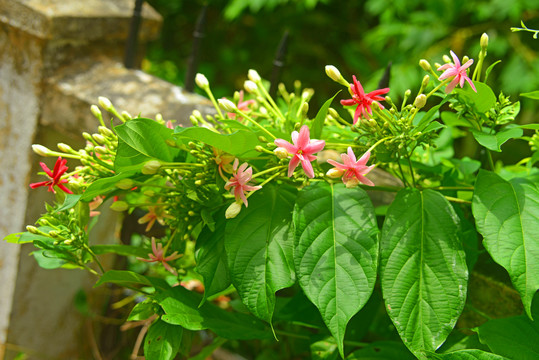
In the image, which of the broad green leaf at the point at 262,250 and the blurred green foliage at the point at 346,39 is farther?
the blurred green foliage at the point at 346,39

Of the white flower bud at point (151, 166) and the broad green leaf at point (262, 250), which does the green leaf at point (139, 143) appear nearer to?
the white flower bud at point (151, 166)

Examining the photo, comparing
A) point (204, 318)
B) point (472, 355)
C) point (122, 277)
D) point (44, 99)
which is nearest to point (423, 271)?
point (472, 355)

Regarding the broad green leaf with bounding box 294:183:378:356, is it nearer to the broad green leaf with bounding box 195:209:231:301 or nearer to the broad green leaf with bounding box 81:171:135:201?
the broad green leaf with bounding box 195:209:231:301

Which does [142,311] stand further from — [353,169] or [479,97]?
[479,97]

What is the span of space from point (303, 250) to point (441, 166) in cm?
36

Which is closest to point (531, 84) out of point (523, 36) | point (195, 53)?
point (523, 36)

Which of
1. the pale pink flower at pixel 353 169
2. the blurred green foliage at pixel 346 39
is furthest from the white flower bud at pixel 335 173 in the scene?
the blurred green foliage at pixel 346 39

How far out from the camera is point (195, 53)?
144 cm

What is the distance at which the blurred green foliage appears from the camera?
268 centimetres

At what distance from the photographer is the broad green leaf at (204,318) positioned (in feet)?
2.45

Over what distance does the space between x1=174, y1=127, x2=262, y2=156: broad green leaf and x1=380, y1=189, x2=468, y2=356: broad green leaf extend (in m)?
0.21

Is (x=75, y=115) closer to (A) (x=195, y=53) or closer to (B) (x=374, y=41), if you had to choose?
(A) (x=195, y=53)

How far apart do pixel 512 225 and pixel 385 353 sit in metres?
0.26

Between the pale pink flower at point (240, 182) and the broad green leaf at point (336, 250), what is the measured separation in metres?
0.07
